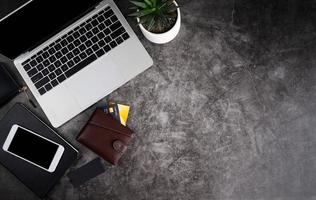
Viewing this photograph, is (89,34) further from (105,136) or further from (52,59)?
(105,136)

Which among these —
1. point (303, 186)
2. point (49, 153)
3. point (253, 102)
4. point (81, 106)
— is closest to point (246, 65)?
point (253, 102)

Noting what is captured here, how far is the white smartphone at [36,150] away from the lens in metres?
1.50

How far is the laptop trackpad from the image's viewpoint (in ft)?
4.89

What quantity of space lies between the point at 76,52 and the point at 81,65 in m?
0.05

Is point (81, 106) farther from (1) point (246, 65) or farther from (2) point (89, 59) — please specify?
A: (1) point (246, 65)

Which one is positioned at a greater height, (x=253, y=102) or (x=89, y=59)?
(x=89, y=59)

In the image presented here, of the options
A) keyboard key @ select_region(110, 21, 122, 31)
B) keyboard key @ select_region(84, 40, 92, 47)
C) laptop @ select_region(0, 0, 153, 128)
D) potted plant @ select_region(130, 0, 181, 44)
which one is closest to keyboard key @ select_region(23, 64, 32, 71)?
laptop @ select_region(0, 0, 153, 128)

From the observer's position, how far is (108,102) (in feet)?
5.01

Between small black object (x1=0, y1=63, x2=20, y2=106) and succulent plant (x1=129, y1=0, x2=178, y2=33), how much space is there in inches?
20.0

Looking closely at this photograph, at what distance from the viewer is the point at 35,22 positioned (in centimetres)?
133

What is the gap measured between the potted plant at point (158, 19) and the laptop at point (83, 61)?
0.08 meters

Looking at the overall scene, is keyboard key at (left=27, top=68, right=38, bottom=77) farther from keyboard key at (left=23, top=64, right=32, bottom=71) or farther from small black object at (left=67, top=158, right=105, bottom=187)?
small black object at (left=67, top=158, right=105, bottom=187)

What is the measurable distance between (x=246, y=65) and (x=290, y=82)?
17 centimetres

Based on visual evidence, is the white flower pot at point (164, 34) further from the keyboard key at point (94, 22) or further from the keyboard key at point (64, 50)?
the keyboard key at point (64, 50)
